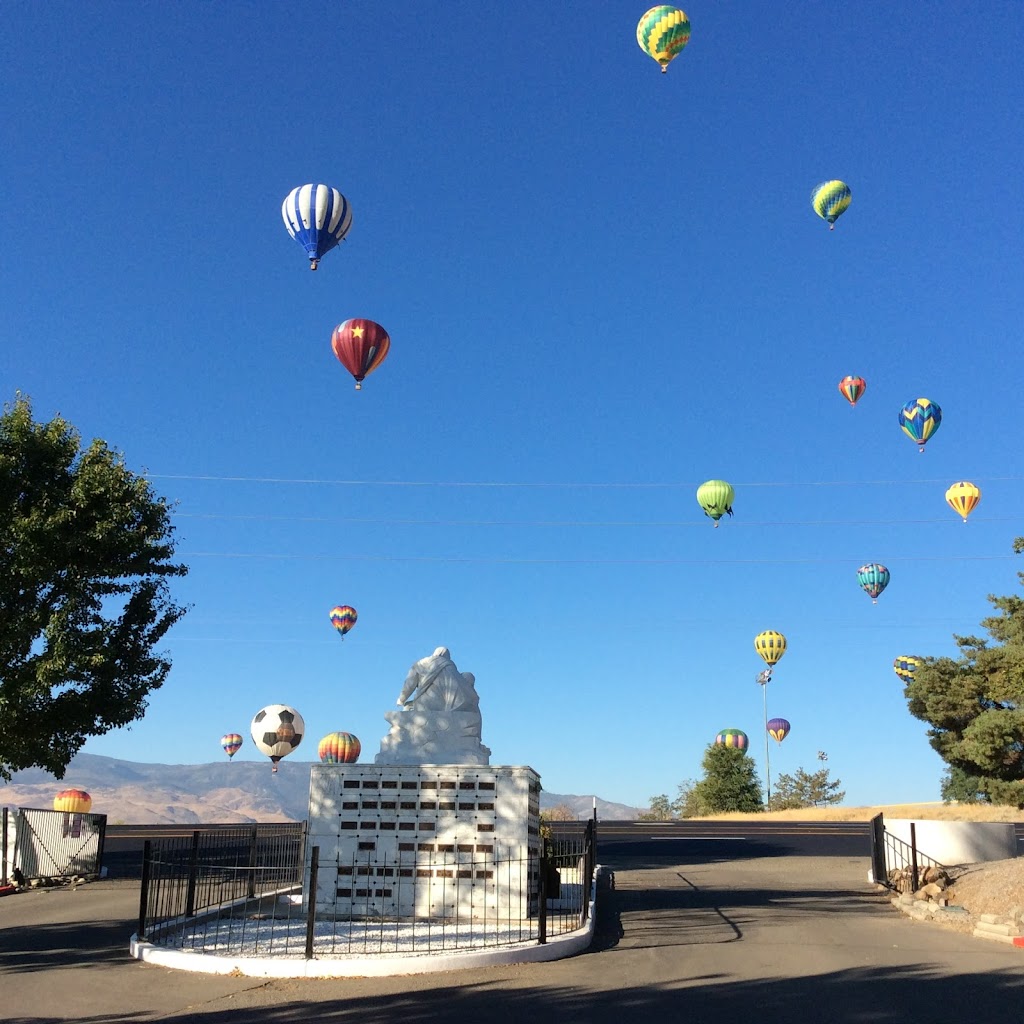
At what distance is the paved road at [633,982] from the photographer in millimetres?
10336

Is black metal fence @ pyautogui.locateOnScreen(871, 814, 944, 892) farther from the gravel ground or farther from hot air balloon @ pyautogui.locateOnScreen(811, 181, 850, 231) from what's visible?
hot air balloon @ pyautogui.locateOnScreen(811, 181, 850, 231)

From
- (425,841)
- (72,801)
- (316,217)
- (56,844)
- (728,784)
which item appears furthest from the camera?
(728,784)

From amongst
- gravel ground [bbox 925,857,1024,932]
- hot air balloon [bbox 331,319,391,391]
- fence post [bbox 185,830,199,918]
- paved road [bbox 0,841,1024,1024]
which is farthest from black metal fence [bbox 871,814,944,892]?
hot air balloon [bbox 331,319,391,391]

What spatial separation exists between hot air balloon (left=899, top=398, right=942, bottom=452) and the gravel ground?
31.1 m

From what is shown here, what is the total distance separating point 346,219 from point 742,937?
81.5ft

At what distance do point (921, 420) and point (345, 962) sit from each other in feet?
141

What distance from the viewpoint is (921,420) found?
1876 inches

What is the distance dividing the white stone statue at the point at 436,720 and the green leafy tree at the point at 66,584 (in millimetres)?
7955

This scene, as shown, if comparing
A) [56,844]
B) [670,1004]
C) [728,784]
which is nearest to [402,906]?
[670,1004]

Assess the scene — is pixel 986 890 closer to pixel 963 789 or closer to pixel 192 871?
pixel 192 871

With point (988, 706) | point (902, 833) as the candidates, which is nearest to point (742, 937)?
point (902, 833)

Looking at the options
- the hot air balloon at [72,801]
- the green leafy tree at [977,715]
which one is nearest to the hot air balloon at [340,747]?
the hot air balloon at [72,801]

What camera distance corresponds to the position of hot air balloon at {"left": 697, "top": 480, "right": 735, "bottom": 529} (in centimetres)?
4894

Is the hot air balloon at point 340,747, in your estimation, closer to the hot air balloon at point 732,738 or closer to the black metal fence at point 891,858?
the hot air balloon at point 732,738
